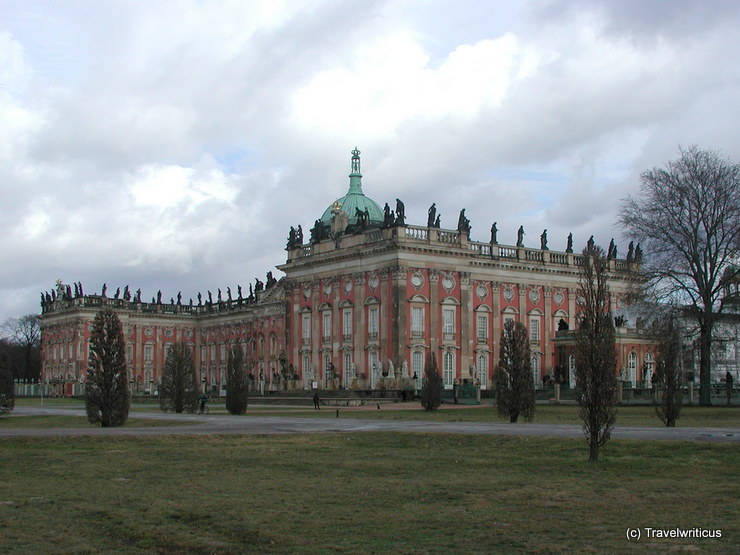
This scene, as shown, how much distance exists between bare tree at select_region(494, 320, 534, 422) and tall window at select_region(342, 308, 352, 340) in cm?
4256

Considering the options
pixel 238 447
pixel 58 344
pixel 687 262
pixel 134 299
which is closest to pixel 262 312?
pixel 134 299

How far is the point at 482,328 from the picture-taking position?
8325 centimetres

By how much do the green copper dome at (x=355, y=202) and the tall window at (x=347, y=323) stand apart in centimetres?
1332

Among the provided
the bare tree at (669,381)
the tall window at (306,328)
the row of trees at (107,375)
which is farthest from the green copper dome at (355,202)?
the bare tree at (669,381)

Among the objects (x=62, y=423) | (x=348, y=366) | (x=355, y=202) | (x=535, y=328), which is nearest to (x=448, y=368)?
(x=348, y=366)

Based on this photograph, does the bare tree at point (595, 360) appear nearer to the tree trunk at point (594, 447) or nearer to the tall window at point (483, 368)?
the tree trunk at point (594, 447)

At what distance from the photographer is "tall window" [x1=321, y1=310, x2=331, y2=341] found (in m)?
84.8

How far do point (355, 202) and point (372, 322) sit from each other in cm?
1951

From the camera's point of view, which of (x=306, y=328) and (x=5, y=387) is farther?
(x=306, y=328)

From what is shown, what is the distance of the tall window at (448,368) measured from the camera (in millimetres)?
78750

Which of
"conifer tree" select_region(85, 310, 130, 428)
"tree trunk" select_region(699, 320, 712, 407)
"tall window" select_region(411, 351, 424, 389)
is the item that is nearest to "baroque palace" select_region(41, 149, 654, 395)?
"tall window" select_region(411, 351, 424, 389)

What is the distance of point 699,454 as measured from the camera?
23.1m

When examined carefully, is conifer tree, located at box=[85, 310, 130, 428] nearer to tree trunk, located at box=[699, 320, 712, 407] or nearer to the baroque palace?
tree trunk, located at box=[699, 320, 712, 407]

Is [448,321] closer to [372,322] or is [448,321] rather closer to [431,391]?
[372,322]
